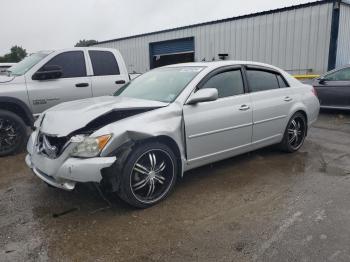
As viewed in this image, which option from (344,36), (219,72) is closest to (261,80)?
(219,72)

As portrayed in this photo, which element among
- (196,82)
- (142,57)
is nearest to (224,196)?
(196,82)

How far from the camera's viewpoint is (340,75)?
9.19 m

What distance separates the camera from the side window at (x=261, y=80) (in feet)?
16.2

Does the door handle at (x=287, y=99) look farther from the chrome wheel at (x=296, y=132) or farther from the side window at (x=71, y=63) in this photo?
the side window at (x=71, y=63)

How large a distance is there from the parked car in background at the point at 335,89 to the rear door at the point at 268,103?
4.35 metres

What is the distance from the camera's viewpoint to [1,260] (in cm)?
274

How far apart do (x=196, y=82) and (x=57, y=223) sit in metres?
2.27

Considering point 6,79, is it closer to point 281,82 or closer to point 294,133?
point 281,82

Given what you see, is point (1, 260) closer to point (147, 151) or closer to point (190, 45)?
point (147, 151)

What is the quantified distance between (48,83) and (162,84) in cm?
267

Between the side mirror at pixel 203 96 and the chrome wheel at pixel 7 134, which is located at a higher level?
the side mirror at pixel 203 96

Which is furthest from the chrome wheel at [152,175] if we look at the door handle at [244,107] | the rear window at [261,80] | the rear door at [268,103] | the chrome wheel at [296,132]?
the chrome wheel at [296,132]

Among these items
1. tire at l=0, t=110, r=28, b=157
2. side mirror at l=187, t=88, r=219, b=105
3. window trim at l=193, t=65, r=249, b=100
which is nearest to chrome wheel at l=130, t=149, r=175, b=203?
side mirror at l=187, t=88, r=219, b=105

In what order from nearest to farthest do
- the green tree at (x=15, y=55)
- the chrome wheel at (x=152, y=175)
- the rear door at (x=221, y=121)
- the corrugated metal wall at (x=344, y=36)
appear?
1. the chrome wheel at (x=152, y=175)
2. the rear door at (x=221, y=121)
3. the corrugated metal wall at (x=344, y=36)
4. the green tree at (x=15, y=55)
